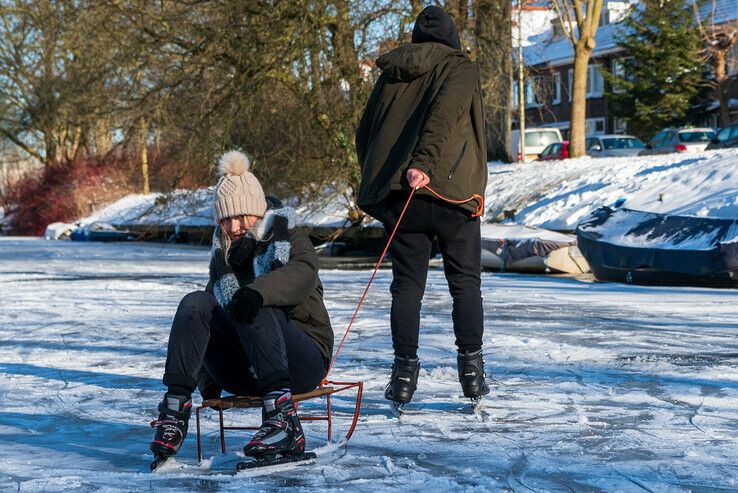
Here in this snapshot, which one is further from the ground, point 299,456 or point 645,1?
point 645,1

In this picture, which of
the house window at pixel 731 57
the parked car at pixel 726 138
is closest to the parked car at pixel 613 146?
the parked car at pixel 726 138

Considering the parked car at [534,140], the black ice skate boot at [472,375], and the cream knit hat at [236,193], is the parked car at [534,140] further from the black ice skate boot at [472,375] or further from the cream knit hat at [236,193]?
the cream knit hat at [236,193]

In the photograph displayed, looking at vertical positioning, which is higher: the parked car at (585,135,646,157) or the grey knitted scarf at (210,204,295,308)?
the parked car at (585,135,646,157)

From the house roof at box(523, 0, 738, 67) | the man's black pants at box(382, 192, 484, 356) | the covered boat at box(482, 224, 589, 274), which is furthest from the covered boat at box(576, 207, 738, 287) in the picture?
the house roof at box(523, 0, 738, 67)

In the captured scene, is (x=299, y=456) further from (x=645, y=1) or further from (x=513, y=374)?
(x=645, y=1)

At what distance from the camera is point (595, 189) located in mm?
21250

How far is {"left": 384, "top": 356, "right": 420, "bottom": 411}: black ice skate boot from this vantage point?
4910 mm

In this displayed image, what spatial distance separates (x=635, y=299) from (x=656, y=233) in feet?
7.71

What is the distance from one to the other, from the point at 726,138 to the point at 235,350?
27.0 m

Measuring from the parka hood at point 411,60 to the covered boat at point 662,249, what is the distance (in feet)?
23.9

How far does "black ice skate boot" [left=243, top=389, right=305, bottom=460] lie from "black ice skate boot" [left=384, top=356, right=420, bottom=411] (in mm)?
931

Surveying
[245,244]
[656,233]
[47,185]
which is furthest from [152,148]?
[47,185]

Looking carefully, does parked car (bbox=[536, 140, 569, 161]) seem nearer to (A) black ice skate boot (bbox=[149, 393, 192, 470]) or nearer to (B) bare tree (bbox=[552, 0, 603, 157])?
(B) bare tree (bbox=[552, 0, 603, 157])

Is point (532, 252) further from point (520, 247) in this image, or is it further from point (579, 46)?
point (579, 46)
